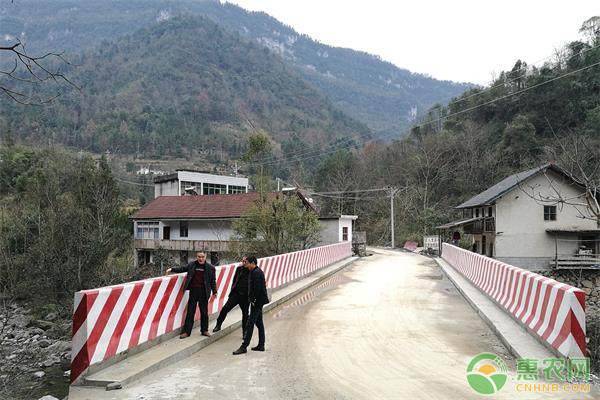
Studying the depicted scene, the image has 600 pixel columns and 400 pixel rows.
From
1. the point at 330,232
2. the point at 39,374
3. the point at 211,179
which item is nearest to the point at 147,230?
the point at 211,179

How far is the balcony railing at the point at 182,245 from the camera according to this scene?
42.1m

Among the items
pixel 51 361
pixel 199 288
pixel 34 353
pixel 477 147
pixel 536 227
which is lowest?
pixel 34 353

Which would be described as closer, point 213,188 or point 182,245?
point 182,245

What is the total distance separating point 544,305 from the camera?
884 cm

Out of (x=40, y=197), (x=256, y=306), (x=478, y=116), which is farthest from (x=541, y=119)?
(x=256, y=306)

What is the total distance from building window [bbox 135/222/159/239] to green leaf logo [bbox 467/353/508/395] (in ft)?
145

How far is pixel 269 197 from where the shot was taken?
30312 mm

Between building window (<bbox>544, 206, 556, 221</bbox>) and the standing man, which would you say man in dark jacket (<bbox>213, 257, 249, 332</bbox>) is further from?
building window (<bbox>544, 206, 556, 221</bbox>)

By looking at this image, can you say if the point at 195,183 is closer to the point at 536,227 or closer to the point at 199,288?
the point at 536,227

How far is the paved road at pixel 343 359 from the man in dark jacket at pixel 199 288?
0.58m

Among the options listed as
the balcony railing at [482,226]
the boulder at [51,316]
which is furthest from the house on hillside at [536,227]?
the boulder at [51,316]

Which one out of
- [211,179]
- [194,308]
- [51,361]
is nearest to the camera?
[194,308]

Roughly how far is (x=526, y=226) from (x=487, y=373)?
115 feet

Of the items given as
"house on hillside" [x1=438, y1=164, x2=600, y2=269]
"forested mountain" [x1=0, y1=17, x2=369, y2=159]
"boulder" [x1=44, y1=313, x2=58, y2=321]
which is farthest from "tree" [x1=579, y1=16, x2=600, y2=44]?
"forested mountain" [x1=0, y1=17, x2=369, y2=159]
